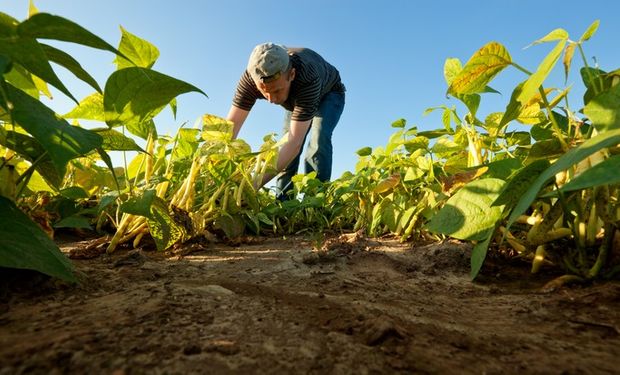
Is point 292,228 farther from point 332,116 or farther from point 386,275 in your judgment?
point 332,116

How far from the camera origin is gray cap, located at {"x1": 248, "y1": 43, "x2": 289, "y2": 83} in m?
2.74

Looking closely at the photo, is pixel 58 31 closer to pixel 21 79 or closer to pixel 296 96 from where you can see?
pixel 21 79

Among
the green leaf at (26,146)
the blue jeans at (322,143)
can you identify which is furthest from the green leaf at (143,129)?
the blue jeans at (322,143)

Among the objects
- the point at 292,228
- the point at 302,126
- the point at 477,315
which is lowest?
the point at 477,315

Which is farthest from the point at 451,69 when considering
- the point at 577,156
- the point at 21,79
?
the point at 21,79

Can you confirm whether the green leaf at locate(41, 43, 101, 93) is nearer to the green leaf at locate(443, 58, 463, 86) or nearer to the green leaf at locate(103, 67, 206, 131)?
the green leaf at locate(103, 67, 206, 131)

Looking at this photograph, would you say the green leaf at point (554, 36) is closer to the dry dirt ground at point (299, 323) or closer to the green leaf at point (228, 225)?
the dry dirt ground at point (299, 323)

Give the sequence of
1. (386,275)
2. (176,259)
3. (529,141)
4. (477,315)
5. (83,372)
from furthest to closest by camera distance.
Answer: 1. (529,141)
2. (176,259)
3. (386,275)
4. (477,315)
5. (83,372)

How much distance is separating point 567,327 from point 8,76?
1.14 metres

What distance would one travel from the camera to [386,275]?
3.52 ft

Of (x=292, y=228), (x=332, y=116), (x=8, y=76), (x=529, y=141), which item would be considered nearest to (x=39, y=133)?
(x=8, y=76)

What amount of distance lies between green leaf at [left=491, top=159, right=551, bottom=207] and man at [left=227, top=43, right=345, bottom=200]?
67.4 inches

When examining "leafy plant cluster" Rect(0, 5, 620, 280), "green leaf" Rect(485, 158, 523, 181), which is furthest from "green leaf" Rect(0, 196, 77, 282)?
"green leaf" Rect(485, 158, 523, 181)

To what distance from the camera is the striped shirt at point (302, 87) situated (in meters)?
3.14
